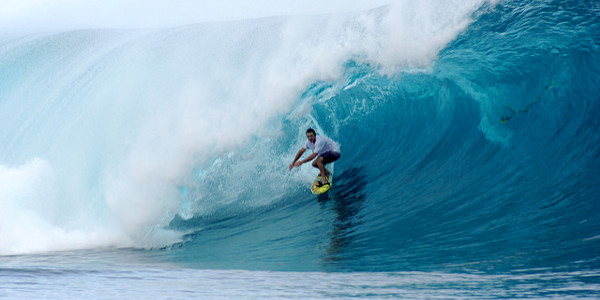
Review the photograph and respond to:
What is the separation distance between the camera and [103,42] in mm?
14633

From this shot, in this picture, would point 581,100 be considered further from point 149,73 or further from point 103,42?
point 103,42

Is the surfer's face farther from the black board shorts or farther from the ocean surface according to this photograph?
the ocean surface

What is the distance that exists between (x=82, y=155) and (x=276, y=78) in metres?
3.78

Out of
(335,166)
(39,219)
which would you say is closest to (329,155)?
(335,166)

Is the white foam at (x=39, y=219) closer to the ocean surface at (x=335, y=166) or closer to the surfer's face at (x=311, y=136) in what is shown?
the ocean surface at (x=335, y=166)

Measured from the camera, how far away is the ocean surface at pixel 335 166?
4.42 m

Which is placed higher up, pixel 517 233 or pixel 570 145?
pixel 570 145

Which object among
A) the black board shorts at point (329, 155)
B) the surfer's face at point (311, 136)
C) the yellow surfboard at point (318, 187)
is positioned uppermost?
the surfer's face at point (311, 136)

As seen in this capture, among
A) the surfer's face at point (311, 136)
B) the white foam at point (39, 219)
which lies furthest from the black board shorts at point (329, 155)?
the white foam at point (39, 219)

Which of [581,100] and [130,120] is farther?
[130,120]

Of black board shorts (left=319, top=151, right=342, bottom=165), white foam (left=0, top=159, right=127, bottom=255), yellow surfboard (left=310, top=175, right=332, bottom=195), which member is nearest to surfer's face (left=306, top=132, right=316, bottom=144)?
black board shorts (left=319, top=151, right=342, bottom=165)

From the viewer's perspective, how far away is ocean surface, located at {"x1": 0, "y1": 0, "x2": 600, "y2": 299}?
14.5ft

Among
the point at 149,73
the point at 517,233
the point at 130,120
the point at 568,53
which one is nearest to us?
the point at 517,233

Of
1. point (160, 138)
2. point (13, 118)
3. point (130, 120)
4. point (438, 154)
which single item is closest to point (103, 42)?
point (13, 118)
